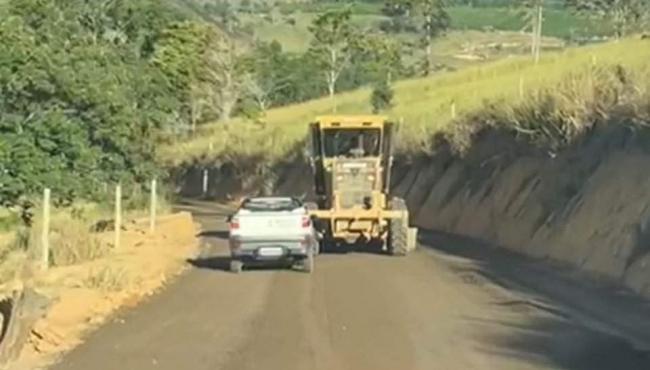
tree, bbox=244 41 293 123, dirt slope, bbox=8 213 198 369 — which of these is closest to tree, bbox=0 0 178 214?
dirt slope, bbox=8 213 198 369

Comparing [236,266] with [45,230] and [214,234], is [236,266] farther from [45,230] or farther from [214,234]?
[214,234]

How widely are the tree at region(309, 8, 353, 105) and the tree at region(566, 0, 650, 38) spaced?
56.3 feet

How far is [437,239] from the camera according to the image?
159 ft

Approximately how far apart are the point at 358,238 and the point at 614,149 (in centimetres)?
733

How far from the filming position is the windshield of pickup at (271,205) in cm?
3459

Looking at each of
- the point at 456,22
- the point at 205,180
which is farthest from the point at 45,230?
the point at 456,22

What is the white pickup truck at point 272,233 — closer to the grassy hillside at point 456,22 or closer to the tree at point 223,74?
the tree at point 223,74

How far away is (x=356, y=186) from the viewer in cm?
4184

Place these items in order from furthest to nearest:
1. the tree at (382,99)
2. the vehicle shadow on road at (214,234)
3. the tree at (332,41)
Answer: the tree at (332,41) → the tree at (382,99) → the vehicle shadow on road at (214,234)

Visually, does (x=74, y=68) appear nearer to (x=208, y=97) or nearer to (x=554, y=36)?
(x=208, y=97)

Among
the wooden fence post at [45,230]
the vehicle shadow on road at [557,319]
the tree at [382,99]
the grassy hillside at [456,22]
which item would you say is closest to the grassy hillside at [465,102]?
the tree at [382,99]

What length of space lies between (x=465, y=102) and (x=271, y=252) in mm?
40737

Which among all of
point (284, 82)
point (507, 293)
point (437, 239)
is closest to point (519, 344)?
point (507, 293)

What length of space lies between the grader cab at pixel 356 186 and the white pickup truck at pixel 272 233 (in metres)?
5.67
